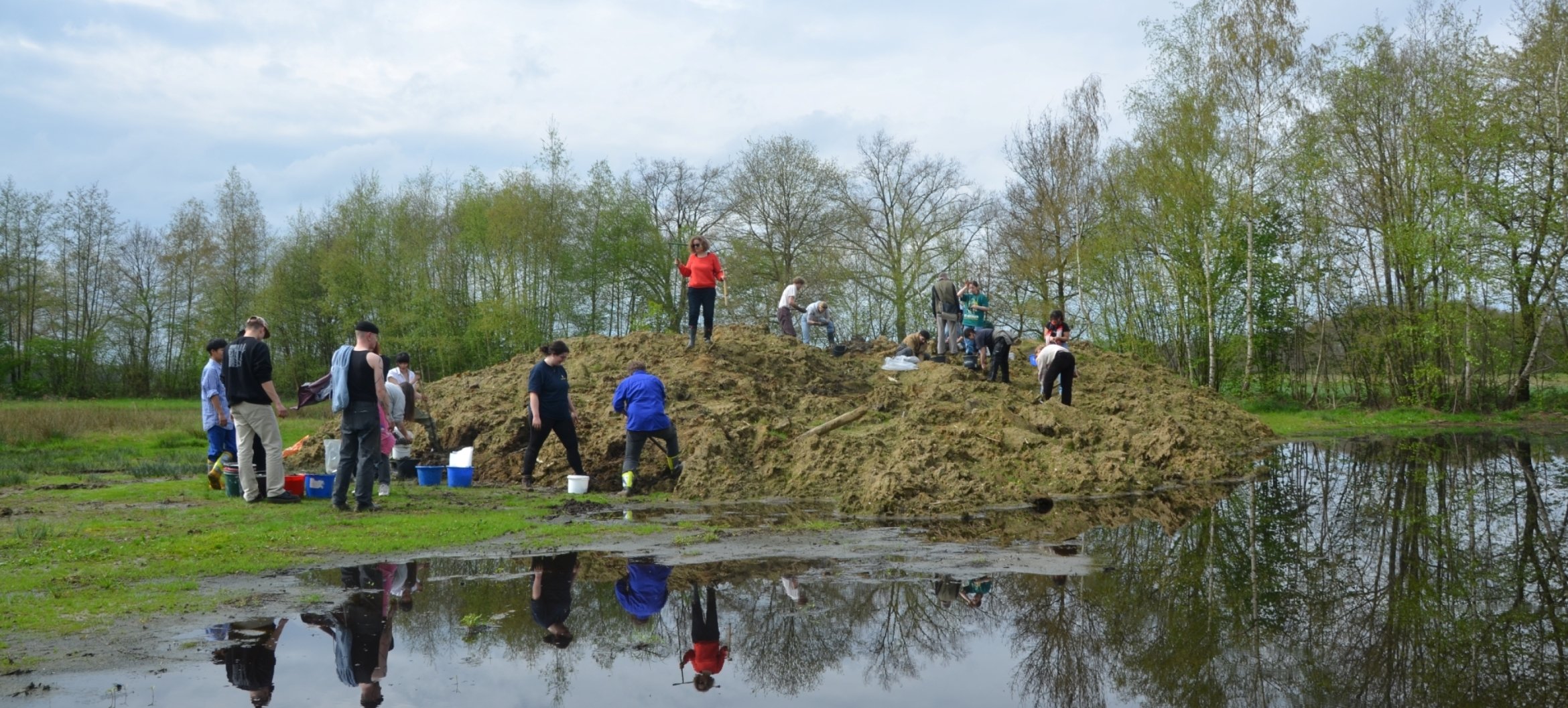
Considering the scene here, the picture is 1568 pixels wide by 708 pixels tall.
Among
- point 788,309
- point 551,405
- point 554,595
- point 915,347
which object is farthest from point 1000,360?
point 554,595

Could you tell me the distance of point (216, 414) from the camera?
13.4 m

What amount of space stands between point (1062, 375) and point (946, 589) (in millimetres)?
11378

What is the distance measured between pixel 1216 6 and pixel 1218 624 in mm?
31170

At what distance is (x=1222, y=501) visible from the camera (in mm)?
12555

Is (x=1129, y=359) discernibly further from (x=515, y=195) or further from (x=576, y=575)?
(x=515, y=195)

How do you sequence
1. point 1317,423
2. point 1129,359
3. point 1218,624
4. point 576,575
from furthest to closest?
point 1317,423 < point 1129,359 < point 576,575 < point 1218,624

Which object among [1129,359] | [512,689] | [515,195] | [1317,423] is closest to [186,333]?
[515,195]

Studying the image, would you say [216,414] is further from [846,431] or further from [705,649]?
[705,649]

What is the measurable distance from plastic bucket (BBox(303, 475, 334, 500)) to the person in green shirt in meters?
12.8

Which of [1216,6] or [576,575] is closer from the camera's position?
[576,575]

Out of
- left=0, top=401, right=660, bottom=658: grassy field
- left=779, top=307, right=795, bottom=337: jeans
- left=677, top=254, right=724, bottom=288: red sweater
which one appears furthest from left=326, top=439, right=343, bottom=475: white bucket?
left=779, top=307, right=795, bottom=337: jeans

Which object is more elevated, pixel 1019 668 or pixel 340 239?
pixel 340 239

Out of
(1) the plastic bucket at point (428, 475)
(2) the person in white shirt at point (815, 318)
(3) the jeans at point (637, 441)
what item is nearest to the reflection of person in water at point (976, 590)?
(3) the jeans at point (637, 441)

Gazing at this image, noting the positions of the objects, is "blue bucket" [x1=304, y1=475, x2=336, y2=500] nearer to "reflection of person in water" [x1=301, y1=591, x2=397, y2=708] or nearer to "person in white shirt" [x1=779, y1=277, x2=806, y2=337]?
"reflection of person in water" [x1=301, y1=591, x2=397, y2=708]
